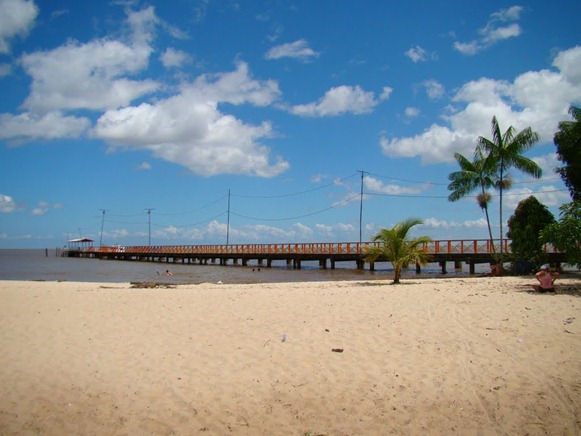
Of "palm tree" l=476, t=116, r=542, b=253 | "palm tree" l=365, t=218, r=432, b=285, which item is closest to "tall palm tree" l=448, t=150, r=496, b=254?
"palm tree" l=476, t=116, r=542, b=253

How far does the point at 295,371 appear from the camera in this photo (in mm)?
5523

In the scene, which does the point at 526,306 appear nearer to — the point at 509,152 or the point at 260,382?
the point at 260,382

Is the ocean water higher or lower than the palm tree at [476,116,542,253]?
lower

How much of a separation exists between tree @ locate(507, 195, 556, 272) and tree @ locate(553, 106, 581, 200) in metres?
1.78

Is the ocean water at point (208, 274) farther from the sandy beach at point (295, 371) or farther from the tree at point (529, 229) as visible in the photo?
the sandy beach at point (295, 371)

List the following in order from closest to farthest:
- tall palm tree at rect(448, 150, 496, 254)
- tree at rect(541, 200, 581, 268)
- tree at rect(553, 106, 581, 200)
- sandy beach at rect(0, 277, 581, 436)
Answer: sandy beach at rect(0, 277, 581, 436), tree at rect(541, 200, 581, 268), tree at rect(553, 106, 581, 200), tall palm tree at rect(448, 150, 496, 254)

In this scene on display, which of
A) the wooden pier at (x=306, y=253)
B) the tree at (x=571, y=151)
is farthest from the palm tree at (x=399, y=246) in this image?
the tree at (x=571, y=151)

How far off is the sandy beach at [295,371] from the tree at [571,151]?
1263 cm

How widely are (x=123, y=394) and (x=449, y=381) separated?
3.91 meters

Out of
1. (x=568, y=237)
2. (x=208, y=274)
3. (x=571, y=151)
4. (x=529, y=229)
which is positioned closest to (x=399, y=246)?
(x=568, y=237)

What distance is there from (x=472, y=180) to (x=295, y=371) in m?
23.4

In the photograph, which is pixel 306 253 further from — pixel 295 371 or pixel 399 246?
pixel 295 371

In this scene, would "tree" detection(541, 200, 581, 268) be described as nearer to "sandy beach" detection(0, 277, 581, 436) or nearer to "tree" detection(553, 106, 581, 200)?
"sandy beach" detection(0, 277, 581, 436)

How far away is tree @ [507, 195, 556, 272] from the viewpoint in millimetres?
19250
